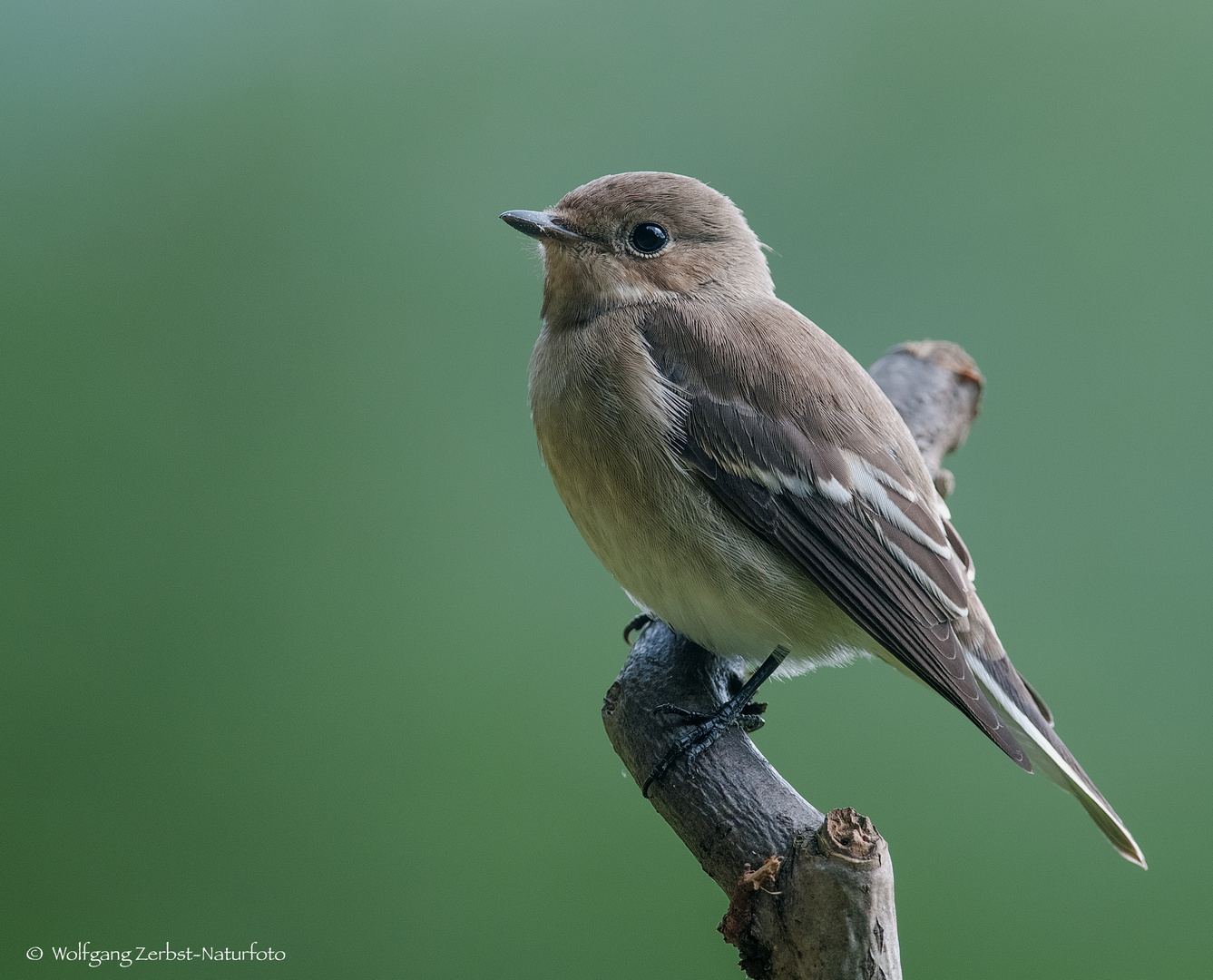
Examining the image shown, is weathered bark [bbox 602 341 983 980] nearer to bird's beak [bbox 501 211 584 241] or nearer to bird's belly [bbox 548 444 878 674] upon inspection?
bird's belly [bbox 548 444 878 674]

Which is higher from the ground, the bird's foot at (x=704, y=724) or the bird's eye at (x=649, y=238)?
the bird's eye at (x=649, y=238)

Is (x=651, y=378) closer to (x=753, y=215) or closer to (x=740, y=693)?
(x=740, y=693)

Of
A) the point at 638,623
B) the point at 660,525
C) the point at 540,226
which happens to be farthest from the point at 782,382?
the point at 638,623

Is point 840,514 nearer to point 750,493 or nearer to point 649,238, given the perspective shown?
point 750,493

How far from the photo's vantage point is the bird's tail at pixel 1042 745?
2.40 metres

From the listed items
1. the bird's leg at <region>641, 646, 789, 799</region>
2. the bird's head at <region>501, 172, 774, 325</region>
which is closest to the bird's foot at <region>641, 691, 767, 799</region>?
the bird's leg at <region>641, 646, 789, 799</region>

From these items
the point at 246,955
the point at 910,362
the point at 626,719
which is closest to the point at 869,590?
the point at 626,719

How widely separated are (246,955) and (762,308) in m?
2.71

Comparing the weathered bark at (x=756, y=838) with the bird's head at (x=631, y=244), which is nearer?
the weathered bark at (x=756, y=838)

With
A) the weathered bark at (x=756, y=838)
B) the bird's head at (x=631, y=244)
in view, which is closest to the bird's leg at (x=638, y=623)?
the weathered bark at (x=756, y=838)

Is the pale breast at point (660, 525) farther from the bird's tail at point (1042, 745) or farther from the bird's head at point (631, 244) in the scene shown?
the bird's tail at point (1042, 745)

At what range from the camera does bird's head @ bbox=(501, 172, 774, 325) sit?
2646 mm

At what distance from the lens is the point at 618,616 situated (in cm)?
407

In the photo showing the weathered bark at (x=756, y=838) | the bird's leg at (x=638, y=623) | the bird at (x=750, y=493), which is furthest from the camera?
the bird's leg at (x=638, y=623)
